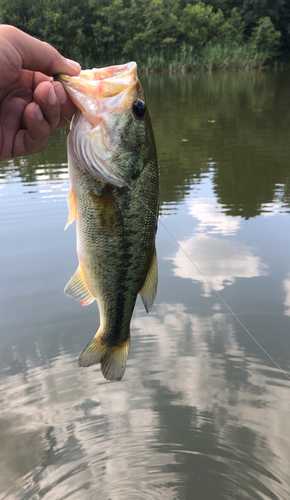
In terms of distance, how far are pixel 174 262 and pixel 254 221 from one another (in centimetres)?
176

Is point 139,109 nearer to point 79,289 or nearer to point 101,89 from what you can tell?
point 101,89

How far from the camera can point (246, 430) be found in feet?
9.55

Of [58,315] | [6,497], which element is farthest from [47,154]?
[6,497]

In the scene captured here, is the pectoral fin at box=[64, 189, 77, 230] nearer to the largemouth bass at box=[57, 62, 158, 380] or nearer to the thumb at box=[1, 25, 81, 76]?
the largemouth bass at box=[57, 62, 158, 380]

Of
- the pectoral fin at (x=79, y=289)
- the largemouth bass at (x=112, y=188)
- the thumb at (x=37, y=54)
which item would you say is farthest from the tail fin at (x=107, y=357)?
the thumb at (x=37, y=54)

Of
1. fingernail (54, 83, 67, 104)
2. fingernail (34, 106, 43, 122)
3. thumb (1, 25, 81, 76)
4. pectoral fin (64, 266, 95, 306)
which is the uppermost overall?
thumb (1, 25, 81, 76)

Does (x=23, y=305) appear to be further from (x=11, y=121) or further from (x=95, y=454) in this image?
(x=11, y=121)

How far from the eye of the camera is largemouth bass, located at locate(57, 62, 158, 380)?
1.64 meters

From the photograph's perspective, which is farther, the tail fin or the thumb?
the tail fin

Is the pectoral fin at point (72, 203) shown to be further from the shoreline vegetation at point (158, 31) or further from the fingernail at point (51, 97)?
the shoreline vegetation at point (158, 31)

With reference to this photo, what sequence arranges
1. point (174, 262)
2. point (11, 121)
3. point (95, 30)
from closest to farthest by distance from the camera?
1. point (11, 121)
2. point (174, 262)
3. point (95, 30)

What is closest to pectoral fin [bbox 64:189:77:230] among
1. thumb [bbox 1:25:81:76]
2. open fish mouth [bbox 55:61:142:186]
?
open fish mouth [bbox 55:61:142:186]

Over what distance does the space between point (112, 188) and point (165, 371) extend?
212cm

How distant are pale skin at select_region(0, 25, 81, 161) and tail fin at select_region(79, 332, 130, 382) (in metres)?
1.08
